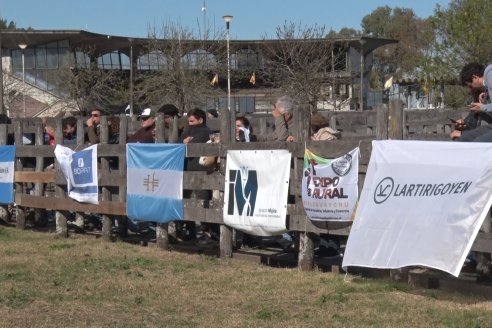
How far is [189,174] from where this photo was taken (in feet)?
38.1

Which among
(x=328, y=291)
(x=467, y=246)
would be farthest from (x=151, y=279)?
(x=467, y=246)

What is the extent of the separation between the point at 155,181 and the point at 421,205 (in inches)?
196

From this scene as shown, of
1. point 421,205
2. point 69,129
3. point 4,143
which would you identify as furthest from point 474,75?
point 4,143

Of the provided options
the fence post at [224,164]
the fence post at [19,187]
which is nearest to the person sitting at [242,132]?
the fence post at [224,164]

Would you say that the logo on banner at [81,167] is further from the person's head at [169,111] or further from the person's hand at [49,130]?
the person's hand at [49,130]

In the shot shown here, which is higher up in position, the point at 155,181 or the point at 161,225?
the point at 155,181

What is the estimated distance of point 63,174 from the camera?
1421 centimetres

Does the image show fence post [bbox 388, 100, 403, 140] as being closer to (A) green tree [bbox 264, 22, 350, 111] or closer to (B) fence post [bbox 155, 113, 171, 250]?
(B) fence post [bbox 155, 113, 171, 250]

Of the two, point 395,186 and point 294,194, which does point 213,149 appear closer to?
point 294,194

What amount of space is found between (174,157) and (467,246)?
5149mm

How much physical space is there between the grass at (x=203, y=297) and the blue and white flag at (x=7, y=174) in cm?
443

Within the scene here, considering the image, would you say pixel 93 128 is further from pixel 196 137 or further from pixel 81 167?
pixel 196 137

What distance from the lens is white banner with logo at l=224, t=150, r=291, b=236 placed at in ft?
33.3

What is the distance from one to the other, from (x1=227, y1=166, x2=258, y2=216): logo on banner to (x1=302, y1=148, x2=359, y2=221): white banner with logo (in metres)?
0.84
